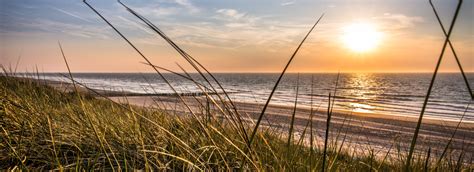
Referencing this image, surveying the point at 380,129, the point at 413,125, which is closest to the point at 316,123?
the point at 380,129

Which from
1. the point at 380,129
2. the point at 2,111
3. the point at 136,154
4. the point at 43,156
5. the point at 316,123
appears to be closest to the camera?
the point at 136,154

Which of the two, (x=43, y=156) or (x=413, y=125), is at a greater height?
(x=43, y=156)

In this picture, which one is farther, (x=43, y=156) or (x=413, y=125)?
(x=413, y=125)

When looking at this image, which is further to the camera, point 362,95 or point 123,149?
point 362,95

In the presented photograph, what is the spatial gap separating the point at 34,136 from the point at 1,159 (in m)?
0.42

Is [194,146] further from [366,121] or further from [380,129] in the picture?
[366,121]

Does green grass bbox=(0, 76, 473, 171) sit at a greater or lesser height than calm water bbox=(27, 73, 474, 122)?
greater

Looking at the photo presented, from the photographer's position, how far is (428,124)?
1625 centimetres

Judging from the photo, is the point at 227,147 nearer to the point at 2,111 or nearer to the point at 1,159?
the point at 1,159

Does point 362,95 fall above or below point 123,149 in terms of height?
below

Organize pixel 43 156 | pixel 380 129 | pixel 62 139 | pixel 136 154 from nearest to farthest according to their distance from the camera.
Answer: pixel 136 154 → pixel 43 156 → pixel 62 139 → pixel 380 129

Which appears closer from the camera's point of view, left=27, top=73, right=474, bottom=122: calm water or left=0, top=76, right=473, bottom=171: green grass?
left=0, top=76, right=473, bottom=171: green grass

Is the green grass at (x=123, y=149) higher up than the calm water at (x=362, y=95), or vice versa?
the green grass at (x=123, y=149)

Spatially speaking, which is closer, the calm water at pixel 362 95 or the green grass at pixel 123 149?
the green grass at pixel 123 149
